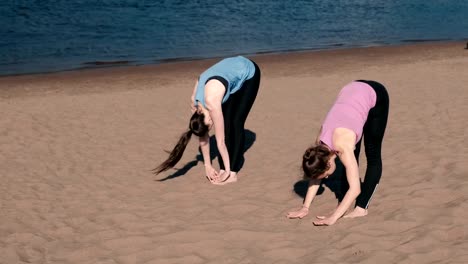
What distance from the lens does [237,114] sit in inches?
255

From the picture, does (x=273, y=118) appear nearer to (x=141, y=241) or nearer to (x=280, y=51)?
(x=141, y=241)

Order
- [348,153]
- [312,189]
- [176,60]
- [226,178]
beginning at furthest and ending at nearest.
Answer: [176,60] < [226,178] < [312,189] < [348,153]

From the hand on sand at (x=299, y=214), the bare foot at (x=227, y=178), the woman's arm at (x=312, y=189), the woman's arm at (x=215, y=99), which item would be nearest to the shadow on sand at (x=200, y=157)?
the bare foot at (x=227, y=178)

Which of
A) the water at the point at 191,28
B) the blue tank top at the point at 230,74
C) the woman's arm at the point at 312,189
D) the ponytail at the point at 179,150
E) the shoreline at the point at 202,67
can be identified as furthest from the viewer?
the water at the point at 191,28

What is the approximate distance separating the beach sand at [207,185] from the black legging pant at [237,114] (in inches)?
14.7

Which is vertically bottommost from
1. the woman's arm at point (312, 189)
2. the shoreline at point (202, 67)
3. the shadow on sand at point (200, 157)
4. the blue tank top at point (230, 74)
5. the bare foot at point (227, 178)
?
the shoreline at point (202, 67)

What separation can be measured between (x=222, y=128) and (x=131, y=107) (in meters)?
5.05

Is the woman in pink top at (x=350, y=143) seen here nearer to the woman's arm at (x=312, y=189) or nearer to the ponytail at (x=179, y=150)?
the woman's arm at (x=312, y=189)

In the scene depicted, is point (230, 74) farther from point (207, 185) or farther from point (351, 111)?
point (351, 111)

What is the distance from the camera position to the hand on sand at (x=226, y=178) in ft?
21.5

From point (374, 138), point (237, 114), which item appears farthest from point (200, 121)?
point (374, 138)

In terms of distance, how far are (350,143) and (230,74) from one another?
191 cm

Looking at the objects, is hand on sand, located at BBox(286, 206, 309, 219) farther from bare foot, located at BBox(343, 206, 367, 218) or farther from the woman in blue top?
the woman in blue top

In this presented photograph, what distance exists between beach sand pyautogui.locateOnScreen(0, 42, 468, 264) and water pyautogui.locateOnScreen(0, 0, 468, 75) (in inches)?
253
